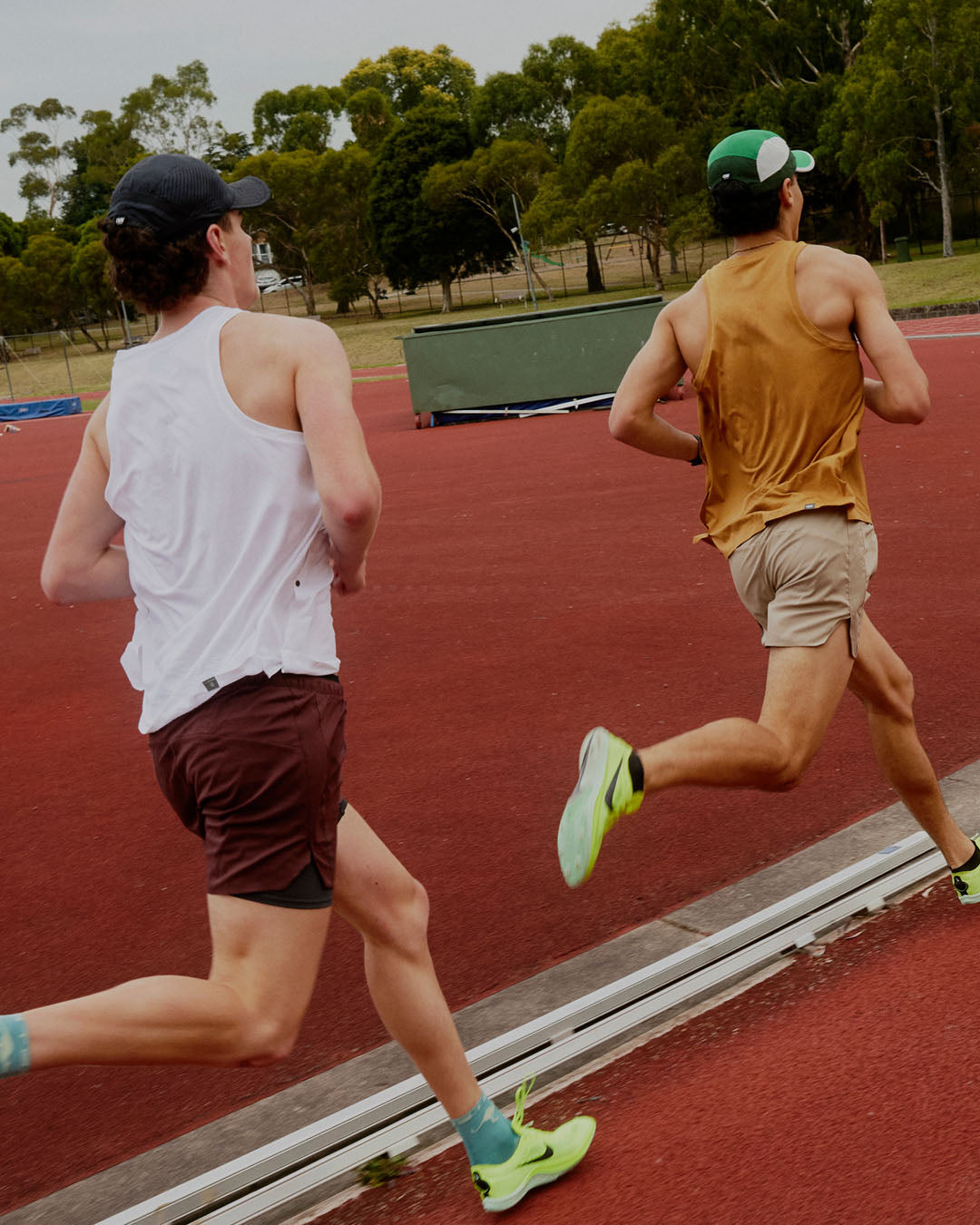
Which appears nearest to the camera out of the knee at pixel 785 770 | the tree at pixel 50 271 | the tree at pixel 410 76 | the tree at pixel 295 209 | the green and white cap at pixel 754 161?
the knee at pixel 785 770

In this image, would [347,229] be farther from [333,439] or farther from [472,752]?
[333,439]

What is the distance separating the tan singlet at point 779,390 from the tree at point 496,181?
55.4 metres

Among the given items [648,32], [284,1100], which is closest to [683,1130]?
[284,1100]

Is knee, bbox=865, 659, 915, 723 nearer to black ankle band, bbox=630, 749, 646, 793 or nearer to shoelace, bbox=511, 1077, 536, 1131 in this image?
black ankle band, bbox=630, 749, 646, 793

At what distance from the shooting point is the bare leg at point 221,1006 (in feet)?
7.33

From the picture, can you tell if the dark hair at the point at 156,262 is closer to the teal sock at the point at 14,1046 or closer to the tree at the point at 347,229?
the teal sock at the point at 14,1046

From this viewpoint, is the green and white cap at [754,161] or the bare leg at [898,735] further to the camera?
the bare leg at [898,735]

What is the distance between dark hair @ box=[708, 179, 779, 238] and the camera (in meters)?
3.33

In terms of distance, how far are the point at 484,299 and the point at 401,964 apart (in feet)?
216

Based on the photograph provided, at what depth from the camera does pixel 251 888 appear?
91.1 inches

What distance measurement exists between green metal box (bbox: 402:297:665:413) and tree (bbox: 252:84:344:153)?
7470 centimetres

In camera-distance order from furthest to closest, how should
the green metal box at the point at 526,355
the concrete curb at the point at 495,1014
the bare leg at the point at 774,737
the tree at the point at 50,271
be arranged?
the tree at the point at 50,271 → the green metal box at the point at 526,355 → the bare leg at the point at 774,737 → the concrete curb at the point at 495,1014

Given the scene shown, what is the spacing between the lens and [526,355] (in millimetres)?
19484

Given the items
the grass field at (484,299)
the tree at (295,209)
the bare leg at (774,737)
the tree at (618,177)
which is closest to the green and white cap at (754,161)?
the bare leg at (774,737)
